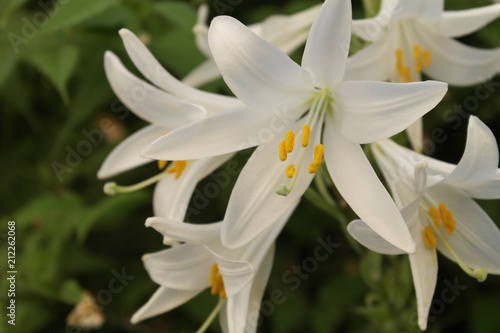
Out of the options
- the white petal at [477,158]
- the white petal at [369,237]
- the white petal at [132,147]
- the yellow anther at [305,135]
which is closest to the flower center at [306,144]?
the yellow anther at [305,135]

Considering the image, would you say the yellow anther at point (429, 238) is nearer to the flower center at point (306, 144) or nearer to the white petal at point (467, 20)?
the flower center at point (306, 144)

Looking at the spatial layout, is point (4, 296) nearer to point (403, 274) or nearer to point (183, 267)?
point (183, 267)

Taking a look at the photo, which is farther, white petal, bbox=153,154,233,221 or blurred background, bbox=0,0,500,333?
blurred background, bbox=0,0,500,333

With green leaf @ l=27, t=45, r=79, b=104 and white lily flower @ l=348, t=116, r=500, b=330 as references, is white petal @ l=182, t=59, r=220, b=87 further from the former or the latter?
white lily flower @ l=348, t=116, r=500, b=330

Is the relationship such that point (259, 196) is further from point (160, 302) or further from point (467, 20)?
point (467, 20)

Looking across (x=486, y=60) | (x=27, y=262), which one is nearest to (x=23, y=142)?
(x=27, y=262)
